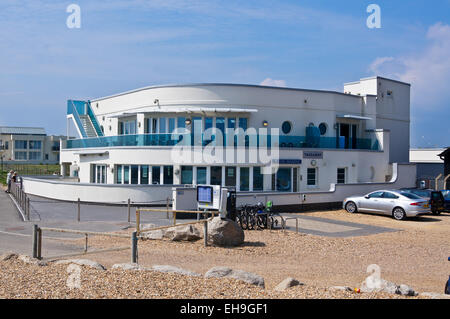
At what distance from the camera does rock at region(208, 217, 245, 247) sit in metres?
14.3

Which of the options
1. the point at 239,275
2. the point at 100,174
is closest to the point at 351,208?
the point at 239,275

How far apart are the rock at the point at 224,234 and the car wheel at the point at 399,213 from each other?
36.6ft

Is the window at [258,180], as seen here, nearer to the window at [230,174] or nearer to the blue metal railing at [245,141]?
the window at [230,174]

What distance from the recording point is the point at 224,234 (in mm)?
14328

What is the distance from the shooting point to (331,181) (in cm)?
2973

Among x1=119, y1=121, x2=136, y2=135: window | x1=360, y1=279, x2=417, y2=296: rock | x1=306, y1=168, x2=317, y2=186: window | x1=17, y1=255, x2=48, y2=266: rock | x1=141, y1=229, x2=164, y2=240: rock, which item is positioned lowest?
x1=141, y1=229, x2=164, y2=240: rock

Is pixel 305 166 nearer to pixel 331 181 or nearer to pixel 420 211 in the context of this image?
pixel 331 181

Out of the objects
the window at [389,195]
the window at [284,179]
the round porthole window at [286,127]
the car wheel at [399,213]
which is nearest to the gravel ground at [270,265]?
the car wheel at [399,213]

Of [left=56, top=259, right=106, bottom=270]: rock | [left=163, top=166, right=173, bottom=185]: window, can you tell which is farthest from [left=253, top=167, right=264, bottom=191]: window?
[left=56, top=259, right=106, bottom=270]: rock

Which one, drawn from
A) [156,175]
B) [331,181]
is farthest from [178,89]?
[331,181]

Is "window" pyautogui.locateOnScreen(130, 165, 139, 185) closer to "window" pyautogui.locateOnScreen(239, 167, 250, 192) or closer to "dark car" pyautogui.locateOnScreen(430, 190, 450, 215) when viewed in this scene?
"window" pyautogui.locateOnScreen(239, 167, 250, 192)

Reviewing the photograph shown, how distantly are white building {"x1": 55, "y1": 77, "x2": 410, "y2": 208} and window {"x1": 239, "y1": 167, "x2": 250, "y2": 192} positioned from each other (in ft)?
0.20

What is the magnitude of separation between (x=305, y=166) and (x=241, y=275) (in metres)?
20.5

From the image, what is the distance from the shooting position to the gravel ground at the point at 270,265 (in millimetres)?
7387
